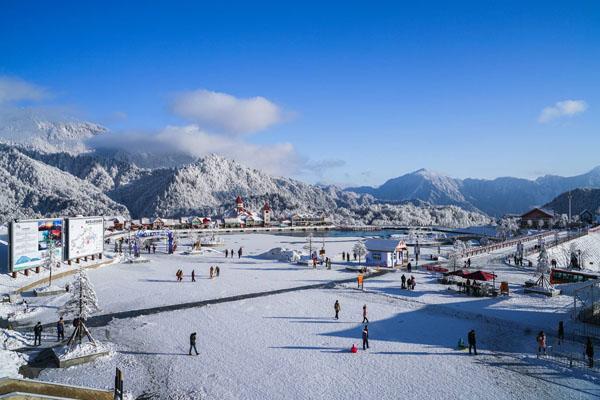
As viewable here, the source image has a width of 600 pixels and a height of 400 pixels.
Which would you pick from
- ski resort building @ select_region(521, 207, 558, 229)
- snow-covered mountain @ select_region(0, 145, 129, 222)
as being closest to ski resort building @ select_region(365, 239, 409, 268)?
ski resort building @ select_region(521, 207, 558, 229)

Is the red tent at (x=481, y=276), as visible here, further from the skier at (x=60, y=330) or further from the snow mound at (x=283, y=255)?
the skier at (x=60, y=330)

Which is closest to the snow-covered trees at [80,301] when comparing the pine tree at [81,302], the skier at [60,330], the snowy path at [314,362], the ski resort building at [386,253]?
the pine tree at [81,302]

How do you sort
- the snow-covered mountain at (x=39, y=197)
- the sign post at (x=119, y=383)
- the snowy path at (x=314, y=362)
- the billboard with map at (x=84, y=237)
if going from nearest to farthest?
the sign post at (x=119, y=383), the snowy path at (x=314, y=362), the billboard with map at (x=84, y=237), the snow-covered mountain at (x=39, y=197)

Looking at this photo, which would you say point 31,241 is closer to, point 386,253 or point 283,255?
point 283,255

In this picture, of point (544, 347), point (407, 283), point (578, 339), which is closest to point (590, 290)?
point (578, 339)

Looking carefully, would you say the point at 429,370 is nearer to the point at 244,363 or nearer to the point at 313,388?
the point at 313,388

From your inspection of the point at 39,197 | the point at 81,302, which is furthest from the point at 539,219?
Answer: the point at 39,197
